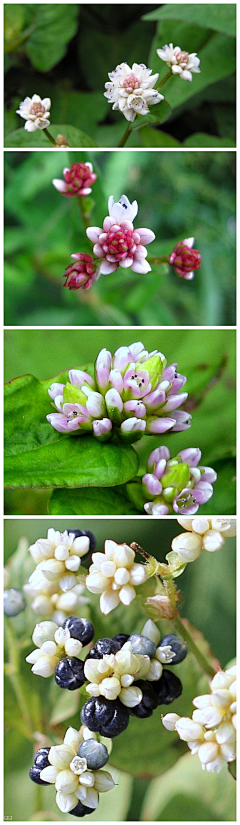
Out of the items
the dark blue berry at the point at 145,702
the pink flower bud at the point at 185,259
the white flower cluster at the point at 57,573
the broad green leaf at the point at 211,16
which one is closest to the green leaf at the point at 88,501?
the white flower cluster at the point at 57,573

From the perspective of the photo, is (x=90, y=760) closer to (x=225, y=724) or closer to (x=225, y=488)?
(x=225, y=724)

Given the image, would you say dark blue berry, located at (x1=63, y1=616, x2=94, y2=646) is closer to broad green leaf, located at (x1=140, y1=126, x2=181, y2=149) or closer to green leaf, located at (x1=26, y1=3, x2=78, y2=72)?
broad green leaf, located at (x1=140, y1=126, x2=181, y2=149)

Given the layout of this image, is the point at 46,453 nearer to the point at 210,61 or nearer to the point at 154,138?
the point at 154,138

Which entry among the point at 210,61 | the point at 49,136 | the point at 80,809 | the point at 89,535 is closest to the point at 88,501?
the point at 89,535

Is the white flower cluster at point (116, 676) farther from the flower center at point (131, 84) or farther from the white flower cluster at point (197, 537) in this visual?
the flower center at point (131, 84)

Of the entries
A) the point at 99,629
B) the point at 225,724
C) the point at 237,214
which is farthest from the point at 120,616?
the point at 237,214

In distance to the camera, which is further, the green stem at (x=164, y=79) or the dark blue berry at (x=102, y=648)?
the green stem at (x=164, y=79)
